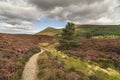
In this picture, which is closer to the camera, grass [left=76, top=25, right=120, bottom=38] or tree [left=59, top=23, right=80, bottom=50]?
tree [left=59, top=23, right=80, bottom=50]

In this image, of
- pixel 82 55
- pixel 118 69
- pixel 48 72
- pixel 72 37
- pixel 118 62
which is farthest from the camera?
pixel 72 37

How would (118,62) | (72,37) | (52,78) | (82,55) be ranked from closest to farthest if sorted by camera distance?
(52,78) < (118,62) < (82,55) < (72,37)

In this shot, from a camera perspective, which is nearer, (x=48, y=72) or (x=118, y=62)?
(x=48, y=72)

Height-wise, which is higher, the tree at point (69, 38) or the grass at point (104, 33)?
the tree at point (69, 38)

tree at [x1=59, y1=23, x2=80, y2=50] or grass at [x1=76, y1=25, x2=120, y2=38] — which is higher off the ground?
tree at [x1=59, y1=23, x2=80, y2=50]

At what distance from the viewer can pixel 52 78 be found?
48.6 feet

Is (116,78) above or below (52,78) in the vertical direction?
below

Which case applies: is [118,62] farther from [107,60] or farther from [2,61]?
[2,61]

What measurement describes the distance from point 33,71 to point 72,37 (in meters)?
21.0

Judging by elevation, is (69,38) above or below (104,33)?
above

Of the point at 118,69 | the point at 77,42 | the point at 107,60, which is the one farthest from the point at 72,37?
the point at 118,69

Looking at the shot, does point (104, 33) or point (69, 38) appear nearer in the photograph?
point (69, 38)

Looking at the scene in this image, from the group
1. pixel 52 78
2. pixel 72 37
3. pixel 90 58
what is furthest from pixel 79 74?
pixel 72 37

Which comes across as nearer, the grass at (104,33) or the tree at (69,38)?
the tree at (69,38)
